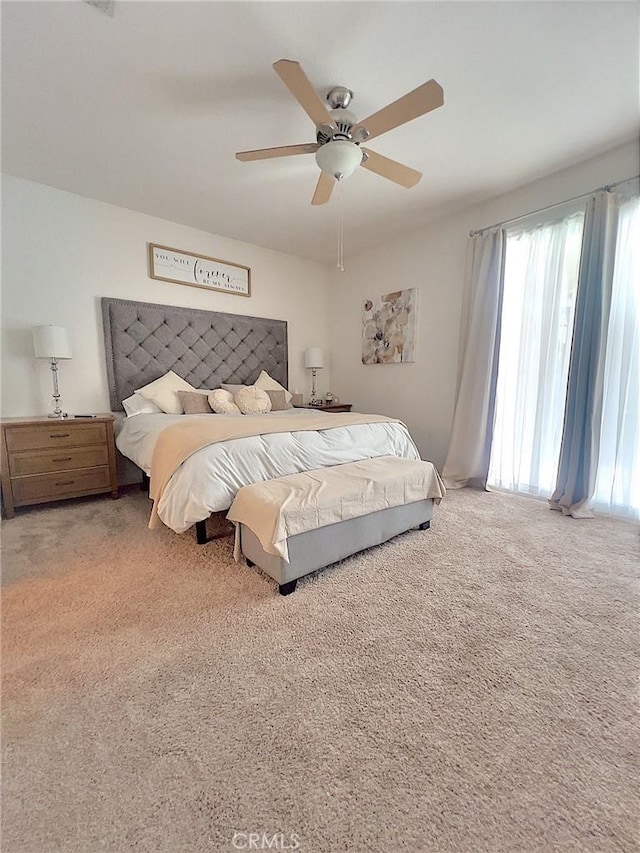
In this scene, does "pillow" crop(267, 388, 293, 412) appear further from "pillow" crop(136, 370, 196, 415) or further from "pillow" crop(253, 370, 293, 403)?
"pillow" crop(136, 370, 196, 415)

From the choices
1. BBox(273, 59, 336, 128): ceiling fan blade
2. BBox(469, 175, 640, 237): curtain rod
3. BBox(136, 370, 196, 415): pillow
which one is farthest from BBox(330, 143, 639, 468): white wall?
BBox(136, 370, 196, 415): pillow

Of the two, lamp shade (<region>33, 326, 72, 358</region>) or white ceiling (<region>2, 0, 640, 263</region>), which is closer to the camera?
white ceiling (<region>2, 0, 640, 263</region>)

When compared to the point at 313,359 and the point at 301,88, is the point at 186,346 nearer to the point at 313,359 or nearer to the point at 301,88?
the point at 313,359

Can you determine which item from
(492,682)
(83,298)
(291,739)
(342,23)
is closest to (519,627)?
(492,682)

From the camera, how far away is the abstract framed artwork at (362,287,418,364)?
4125mm

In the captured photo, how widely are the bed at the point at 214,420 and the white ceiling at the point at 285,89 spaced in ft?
4.09

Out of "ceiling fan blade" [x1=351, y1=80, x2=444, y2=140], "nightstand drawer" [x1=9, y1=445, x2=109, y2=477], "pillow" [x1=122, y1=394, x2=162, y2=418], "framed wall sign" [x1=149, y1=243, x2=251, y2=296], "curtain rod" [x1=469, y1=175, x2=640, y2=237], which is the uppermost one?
"curtain rod" [x1=469, y1=175, x2=640, y2=237]

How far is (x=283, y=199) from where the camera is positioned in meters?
3.21

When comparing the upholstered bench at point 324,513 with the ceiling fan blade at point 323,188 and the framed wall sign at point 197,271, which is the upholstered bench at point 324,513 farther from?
the framed wall sign at point 197,271

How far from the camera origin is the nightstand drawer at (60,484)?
108 inches

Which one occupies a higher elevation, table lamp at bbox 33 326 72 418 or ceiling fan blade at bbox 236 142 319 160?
ceiling fan blade at bbox 236 142 319 160

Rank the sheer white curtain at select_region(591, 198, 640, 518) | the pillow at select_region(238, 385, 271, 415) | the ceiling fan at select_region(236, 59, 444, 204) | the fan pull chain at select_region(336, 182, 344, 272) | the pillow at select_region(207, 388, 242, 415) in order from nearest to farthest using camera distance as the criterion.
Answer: the ceiling fan at select_region(236, 59, 444, 204)
the sheer white curtain at select_region(591, 198, 640, 518)
the fan pull chain at select_region(336, 182, 344, 272)
the pillow at select_region(207, 388, 242, 415)
the pillow at select_region(238, 385, 271, 415)

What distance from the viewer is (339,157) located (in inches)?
77.6

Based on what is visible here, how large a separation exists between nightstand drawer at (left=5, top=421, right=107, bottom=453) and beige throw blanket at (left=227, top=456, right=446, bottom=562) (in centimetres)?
181
